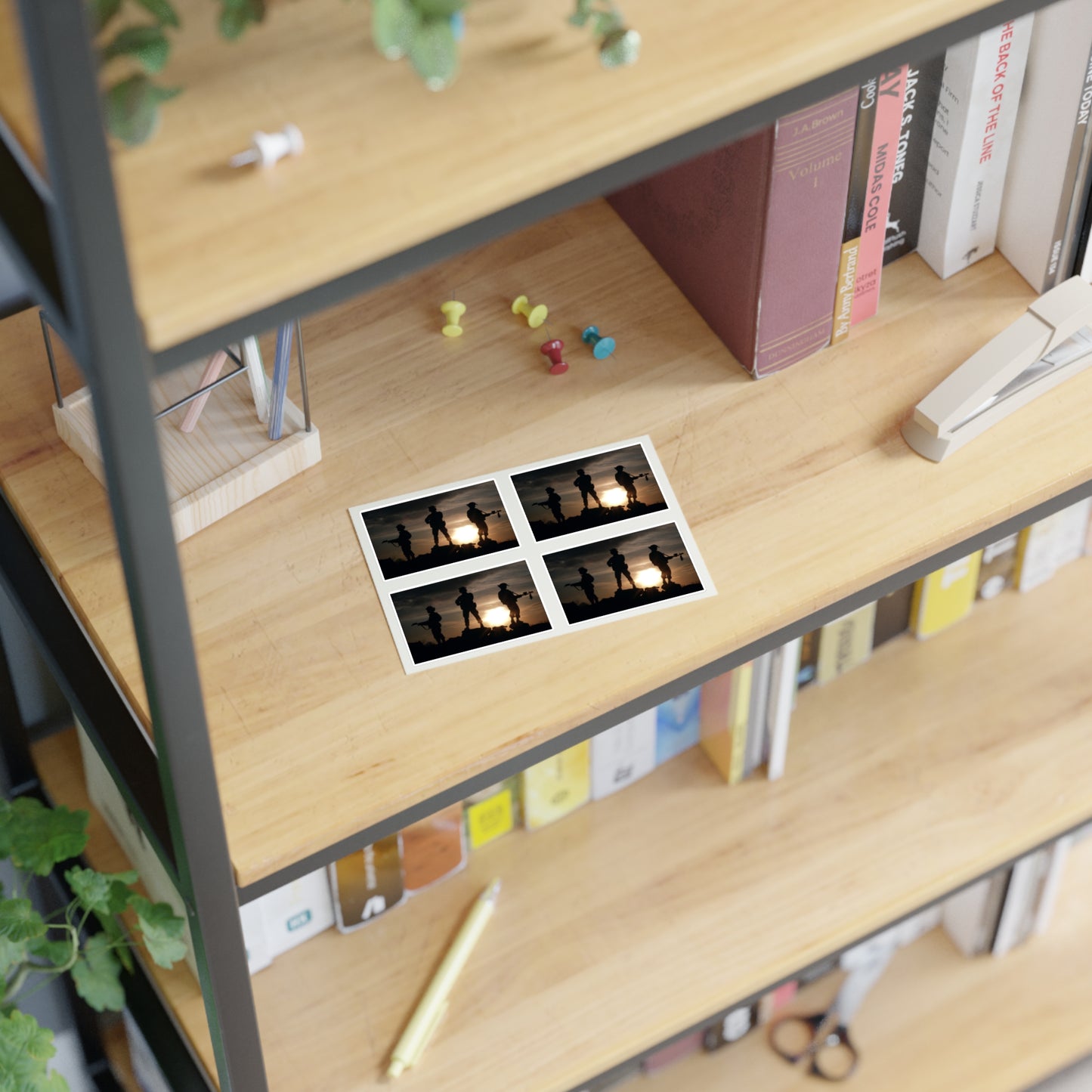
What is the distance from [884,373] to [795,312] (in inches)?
3.3

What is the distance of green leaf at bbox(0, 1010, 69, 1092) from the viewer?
1.10 m

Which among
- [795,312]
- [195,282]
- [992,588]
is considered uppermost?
[195,282]

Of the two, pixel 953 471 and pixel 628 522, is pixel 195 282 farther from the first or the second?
pixel 953 471

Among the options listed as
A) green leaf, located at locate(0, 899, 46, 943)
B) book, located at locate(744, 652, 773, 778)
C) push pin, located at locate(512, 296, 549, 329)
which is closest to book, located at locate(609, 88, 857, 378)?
push pin, located at locate(512, 296, 549, 329)

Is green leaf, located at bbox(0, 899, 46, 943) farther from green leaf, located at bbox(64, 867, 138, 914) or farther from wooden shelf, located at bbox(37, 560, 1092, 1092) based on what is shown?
wooden shelf, located at bbox(37, 560, 1092, 1092)

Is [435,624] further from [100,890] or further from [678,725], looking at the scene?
[678,725]

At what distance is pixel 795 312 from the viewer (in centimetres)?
110

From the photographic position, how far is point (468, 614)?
1.00 meters

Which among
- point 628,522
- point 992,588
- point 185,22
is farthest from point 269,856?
point 992,588

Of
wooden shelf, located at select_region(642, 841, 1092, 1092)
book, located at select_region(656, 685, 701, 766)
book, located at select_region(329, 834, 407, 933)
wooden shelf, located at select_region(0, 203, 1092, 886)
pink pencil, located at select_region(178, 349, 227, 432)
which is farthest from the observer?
wooden shelf, located at select_region(642, 841, 1092, 1092)

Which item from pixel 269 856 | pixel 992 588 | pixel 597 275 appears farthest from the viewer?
pixel 992 588

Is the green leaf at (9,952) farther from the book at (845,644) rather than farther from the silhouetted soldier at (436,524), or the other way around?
the book at (845,644)

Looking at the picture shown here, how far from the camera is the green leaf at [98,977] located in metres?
1.18

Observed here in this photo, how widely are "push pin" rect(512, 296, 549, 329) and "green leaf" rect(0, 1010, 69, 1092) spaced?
63cm
